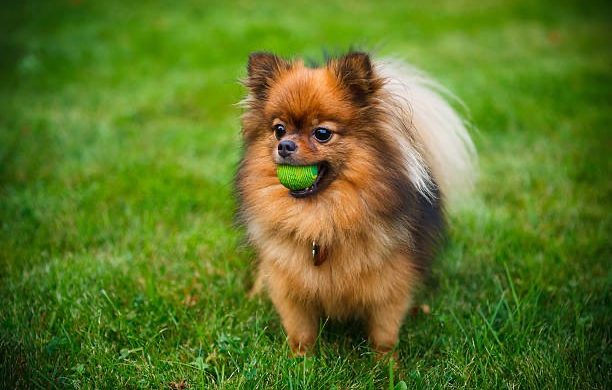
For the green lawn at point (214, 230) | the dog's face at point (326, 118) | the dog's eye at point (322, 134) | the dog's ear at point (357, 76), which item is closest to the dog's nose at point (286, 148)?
the dog's face at point (326, 118)

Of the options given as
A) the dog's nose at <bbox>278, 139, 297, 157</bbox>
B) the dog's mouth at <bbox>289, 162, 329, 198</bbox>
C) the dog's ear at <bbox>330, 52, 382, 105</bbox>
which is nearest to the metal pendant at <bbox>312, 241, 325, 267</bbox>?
the dog's mouth at <bbox>289, 162, 329, 198</bbox>

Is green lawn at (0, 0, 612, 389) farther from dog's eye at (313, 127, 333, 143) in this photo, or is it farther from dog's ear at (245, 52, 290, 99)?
dog's eye at (313, 127, 333, 143)

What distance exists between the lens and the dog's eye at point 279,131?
99.5 inches

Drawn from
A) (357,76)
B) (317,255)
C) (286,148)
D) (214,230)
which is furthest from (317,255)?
(214,230)

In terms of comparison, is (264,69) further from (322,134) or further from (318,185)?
(318,185)

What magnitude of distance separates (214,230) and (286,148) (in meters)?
1.77

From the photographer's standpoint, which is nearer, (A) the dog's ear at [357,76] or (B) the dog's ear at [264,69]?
(A) the dog's ear at [357,76]

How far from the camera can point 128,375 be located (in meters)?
2.56

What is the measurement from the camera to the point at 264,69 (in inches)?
105

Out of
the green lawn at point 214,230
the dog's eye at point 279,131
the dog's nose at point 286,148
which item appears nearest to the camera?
the dog's nose at point 286,148

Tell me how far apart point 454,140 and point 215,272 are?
5.48 feet

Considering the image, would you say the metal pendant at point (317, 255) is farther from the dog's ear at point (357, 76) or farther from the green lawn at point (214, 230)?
the dog's ear at point (357, 76)

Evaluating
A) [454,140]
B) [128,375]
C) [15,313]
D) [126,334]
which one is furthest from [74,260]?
[454,140]

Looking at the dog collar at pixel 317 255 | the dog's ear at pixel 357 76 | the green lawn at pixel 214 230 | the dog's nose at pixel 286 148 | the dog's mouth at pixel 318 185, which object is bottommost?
the green lawn at pixel 214 230
